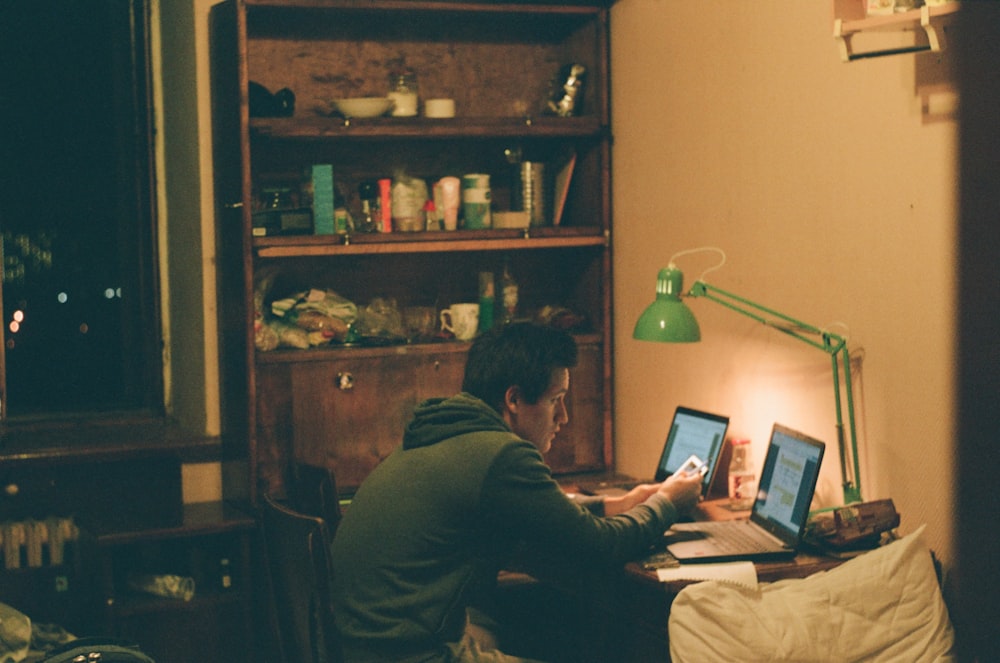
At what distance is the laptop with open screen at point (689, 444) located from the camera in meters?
3.23

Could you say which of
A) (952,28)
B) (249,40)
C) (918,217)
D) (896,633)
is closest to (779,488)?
(896,633)

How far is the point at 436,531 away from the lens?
84.6 inches

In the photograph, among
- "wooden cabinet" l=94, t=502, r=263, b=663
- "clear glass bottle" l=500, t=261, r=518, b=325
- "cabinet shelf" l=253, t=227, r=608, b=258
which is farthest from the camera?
"clear glass bottle" l=500, t=261, r=518, b=325

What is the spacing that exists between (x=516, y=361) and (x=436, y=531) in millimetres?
417

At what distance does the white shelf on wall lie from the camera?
2.29m

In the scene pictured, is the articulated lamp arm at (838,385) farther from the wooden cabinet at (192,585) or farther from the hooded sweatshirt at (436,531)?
the wooden cabinet at (192,585)

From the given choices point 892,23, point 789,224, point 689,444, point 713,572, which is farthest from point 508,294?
point 892,23

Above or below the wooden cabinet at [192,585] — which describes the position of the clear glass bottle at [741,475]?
above

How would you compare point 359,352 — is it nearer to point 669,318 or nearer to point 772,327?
point 669,318

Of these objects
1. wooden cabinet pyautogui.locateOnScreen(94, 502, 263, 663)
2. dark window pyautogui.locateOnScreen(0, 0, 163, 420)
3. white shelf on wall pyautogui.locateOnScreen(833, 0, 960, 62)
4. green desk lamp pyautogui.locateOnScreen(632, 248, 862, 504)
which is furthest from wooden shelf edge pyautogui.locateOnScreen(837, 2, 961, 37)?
dark window pyautogui.locateOnScreen(0, 0, 163, 420)

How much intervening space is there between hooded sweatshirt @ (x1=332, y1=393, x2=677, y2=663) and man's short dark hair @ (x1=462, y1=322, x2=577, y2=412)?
0.46 ft

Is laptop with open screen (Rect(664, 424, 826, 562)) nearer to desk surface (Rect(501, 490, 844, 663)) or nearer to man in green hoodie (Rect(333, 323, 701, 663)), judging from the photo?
desk surface (Rect(501, 490, 844, 663))

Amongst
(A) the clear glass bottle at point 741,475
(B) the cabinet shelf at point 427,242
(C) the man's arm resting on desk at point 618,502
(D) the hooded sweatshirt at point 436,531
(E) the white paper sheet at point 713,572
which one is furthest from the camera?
(B) the cabinet shelf at point 427,242

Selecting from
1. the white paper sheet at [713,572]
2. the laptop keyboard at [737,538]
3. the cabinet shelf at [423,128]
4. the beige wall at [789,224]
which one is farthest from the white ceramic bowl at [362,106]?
the white paper sheet at [713,572]
